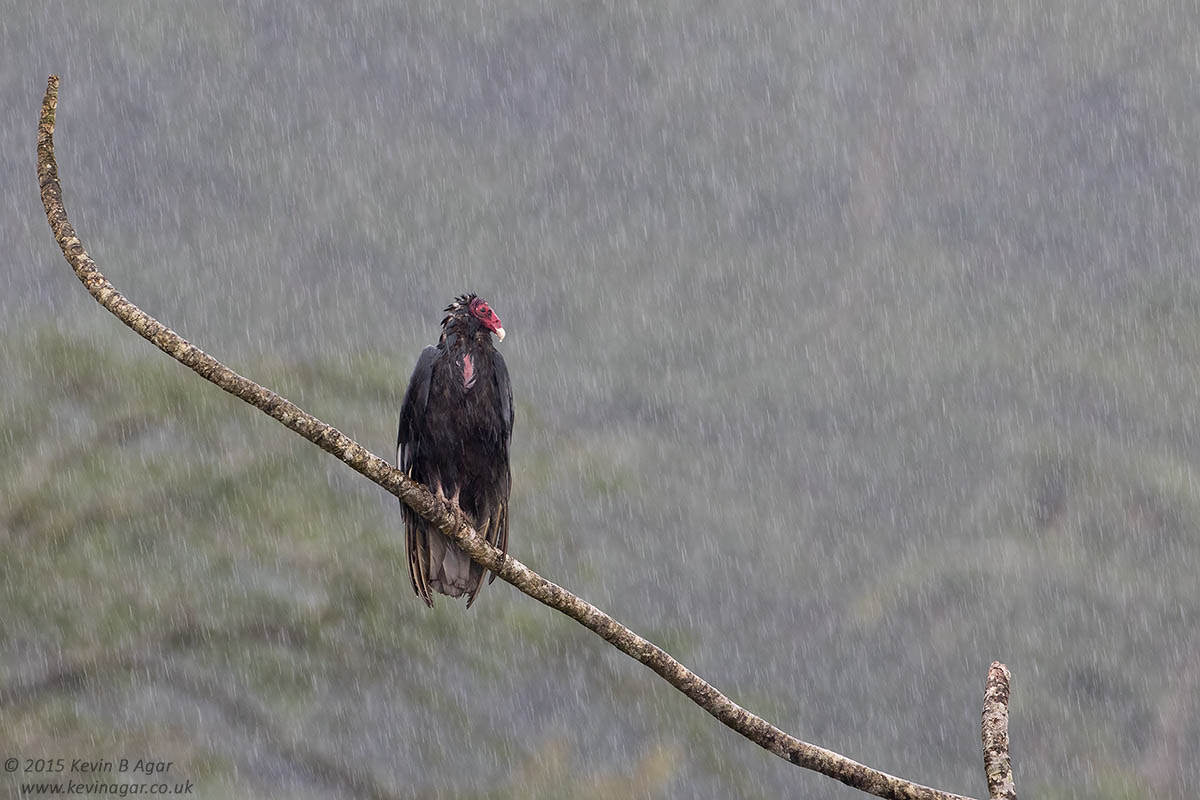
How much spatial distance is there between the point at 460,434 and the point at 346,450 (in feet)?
5.48

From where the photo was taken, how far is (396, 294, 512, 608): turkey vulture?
12.5 ft

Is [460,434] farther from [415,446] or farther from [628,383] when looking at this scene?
[628,383]

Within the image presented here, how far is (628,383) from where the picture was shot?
63.6ft

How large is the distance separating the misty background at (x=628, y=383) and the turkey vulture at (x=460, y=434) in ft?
16.5

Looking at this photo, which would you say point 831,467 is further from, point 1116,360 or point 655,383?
point 1116,360

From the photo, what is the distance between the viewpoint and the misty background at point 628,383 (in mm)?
9109

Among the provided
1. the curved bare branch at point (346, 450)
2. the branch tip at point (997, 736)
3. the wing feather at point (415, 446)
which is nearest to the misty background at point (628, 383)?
the wing feather at point (415, 446)

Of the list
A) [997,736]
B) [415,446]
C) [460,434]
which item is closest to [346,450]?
[997,736]

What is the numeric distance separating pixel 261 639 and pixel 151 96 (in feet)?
80.8

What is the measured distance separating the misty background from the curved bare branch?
22.2ft

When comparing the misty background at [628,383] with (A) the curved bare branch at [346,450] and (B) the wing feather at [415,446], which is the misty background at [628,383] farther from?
(A) the curved bare branch at [346,450]

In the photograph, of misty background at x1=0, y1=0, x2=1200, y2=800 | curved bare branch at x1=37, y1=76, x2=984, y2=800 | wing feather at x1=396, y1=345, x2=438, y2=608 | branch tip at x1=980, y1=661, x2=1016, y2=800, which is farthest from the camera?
misty background at x1=0, y1=0, x2=1200, y2=800

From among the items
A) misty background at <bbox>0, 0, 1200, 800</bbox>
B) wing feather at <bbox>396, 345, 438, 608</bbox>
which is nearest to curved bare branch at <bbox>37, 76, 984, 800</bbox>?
wing feather at <bbox>396, 345, 438, 608</bbox>

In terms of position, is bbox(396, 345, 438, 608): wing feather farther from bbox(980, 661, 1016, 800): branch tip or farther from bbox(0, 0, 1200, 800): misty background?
bbox(0, 0, 1200, 800): misty background
